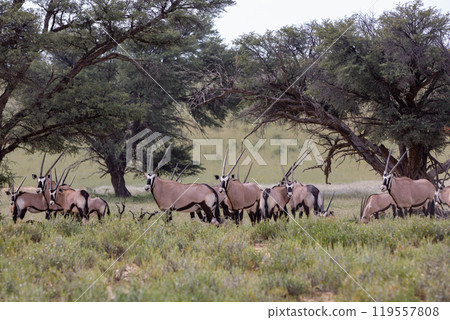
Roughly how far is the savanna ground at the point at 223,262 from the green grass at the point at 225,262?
18mm

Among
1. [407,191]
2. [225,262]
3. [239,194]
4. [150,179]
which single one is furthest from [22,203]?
[407,191]

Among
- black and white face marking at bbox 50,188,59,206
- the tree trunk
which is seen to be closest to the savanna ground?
black and white face marking at bbox 50,188,59,206

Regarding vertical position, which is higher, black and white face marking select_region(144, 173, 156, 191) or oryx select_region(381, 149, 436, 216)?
black and white face marking select_region(144, 173, 156, 191)

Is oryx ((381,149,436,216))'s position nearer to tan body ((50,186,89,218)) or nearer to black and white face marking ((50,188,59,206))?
tan body ((50,186,89,218))

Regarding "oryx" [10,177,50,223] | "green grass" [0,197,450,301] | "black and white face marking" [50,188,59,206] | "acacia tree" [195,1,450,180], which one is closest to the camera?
"green grass" [0,197,450,301]

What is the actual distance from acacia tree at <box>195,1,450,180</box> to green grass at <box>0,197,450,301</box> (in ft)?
28.7

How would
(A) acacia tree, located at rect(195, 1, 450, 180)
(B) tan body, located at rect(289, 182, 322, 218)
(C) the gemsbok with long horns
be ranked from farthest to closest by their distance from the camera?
1. (A) acacia tree, located at rect(195, 1, 450, 180)
2. (B) tan body, located at rect(289, 182, 322, 218)
3. (C) the gemsbok with long horns

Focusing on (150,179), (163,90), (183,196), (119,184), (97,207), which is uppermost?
(163,90)

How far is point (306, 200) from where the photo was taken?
14727 mm

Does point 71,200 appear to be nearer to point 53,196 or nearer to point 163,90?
point 53,196

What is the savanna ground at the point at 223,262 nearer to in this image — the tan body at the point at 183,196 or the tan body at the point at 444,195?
the tan body at the point at 183,196

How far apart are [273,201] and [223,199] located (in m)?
1.33

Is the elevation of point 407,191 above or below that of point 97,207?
above

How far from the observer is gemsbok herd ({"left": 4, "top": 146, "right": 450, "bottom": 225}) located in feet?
41.5
